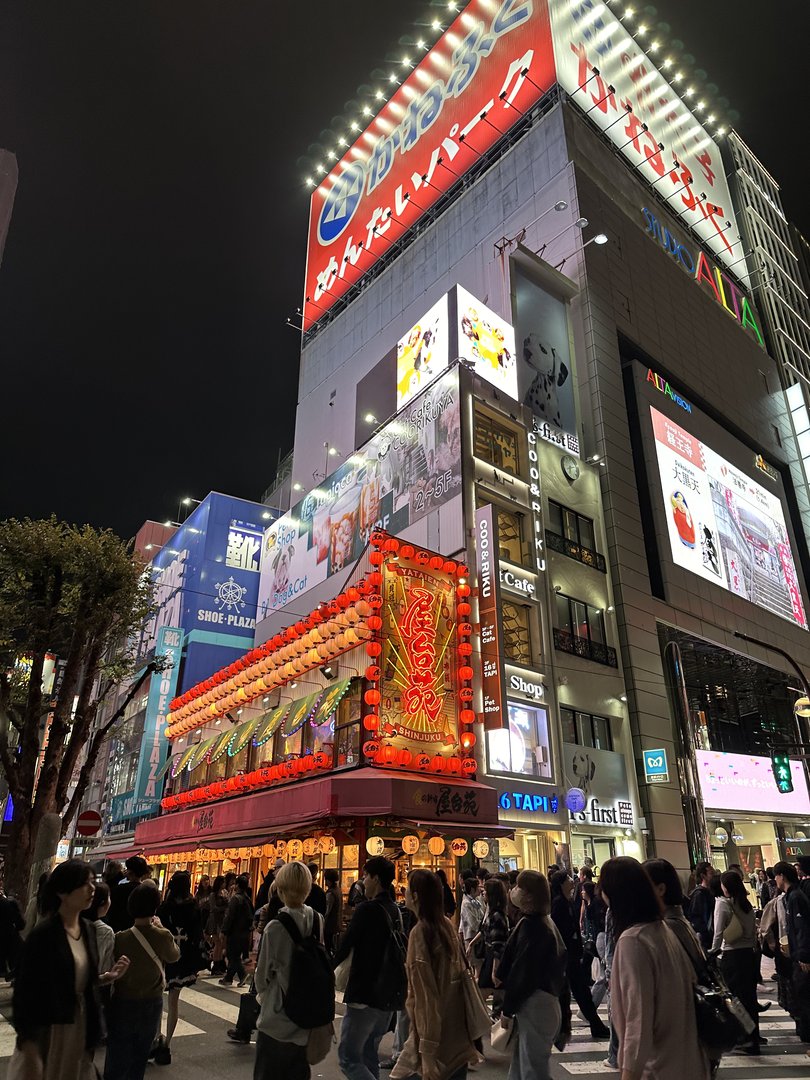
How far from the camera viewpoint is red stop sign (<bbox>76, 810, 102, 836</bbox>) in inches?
511

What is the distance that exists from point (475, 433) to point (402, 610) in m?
6.49

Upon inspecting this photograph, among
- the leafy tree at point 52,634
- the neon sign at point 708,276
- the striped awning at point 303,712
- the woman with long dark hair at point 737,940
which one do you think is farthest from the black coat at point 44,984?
the neon sign at point 708,276

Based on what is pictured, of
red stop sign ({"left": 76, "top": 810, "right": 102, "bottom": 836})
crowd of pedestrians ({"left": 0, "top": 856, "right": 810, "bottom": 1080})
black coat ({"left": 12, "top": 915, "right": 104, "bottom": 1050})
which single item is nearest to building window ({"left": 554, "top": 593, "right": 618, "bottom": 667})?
red stop sign ({"left": 76, "top": 810, "right": 102, "bottom": 836})

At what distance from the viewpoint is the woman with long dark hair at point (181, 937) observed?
7.40 meters

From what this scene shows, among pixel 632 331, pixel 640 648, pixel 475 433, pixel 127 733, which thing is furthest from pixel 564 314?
pixel 127 733

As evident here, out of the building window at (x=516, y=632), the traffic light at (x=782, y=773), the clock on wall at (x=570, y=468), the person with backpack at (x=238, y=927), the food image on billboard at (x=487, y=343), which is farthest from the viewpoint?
the clock on wall at (x=570, y=468)

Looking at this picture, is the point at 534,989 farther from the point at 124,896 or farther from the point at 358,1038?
the point at 124,896

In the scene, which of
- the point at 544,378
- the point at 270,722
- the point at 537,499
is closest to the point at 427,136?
the point at 544,378

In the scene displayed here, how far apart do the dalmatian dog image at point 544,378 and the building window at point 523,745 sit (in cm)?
1003

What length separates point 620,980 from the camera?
3055 millimetres

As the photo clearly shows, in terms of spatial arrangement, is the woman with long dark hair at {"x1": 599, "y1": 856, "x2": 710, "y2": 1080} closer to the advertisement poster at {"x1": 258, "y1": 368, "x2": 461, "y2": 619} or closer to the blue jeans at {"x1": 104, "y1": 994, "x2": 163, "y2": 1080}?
the blue jeans at {"x1": 104, "y1": 994, "x2": 163, "y2": 1080}

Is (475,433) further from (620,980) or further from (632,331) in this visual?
(620,980)

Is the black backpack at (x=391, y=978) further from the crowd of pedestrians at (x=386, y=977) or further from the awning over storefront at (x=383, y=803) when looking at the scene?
the awning over storefront at (x=383, y=803)

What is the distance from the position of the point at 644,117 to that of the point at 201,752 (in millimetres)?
38001
